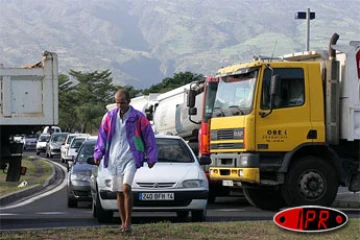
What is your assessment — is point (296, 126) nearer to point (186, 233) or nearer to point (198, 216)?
point (198, 216)

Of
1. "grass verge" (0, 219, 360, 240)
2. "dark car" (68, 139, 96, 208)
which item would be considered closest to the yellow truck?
"dark car" (68, 139, 96, 208)

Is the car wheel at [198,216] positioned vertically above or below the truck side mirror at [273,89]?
below

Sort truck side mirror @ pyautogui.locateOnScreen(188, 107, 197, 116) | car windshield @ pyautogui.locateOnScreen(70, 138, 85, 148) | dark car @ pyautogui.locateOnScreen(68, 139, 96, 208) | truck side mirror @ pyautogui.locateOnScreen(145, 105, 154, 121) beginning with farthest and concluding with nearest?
1. car windshield @ pyautogui.locateOnScreen(70, 138, 85, 148)
2. truck side mirror @ pyautogui.locateOnScreen(145, 105, 154, 121)
3. truck side mirror @ pyautogui.locateOnScreen(188, 107, 197, 116)
4. dark car @ pyautogui.locateOnScreen(68, 139, 96, 208)

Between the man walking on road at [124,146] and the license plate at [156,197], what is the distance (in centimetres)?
239

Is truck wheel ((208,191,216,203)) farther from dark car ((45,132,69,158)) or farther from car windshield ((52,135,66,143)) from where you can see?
dark car ((45,132,69,158))

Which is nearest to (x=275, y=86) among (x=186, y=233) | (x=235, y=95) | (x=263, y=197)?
(x=235, y=95)

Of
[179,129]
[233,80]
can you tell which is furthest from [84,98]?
[233,80]

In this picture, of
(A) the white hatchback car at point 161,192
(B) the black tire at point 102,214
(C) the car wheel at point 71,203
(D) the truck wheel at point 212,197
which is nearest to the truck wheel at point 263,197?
(D) the truck wheel at point 212,197

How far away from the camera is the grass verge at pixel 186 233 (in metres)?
10.6

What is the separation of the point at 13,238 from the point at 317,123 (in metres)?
7.96

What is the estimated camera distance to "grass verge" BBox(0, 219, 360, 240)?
1059 centimetres

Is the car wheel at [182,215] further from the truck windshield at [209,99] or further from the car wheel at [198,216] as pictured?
the truck windshield at [209,99]

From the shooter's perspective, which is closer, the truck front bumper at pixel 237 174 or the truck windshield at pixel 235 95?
the truck front bumper at pixel 237 174

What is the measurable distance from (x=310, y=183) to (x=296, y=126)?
44.6 inches
